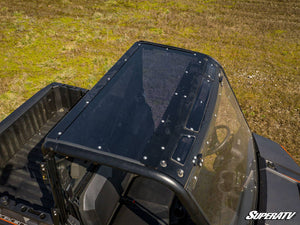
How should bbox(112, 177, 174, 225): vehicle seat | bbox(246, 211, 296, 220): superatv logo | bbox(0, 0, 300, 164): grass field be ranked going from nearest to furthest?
bbox(246, 211, 296, 220): superatv logo → bbox(112, 177, 174, 225): vehicle seat → bbox(0, 0, 300, 164): grass field

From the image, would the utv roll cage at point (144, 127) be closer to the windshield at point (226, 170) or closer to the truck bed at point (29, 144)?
the windshield at point (226, 170)

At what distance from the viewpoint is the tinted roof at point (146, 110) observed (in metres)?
1.90

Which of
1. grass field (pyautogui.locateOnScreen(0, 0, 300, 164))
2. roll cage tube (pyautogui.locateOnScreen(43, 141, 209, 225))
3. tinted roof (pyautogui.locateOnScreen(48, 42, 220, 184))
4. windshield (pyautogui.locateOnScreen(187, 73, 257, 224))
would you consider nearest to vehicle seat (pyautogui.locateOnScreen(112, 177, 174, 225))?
windshield (pyautogui.locateOnScreen(187, 73, 257, 224))

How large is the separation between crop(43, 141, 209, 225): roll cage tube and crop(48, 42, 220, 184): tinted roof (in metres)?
0.05

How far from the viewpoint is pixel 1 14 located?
11.1 metres

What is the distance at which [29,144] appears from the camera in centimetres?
390

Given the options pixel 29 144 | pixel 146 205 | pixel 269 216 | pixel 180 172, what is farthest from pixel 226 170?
pixel 29 144

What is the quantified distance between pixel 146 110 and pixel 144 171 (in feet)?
1.94

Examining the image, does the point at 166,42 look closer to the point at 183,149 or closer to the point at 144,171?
the point at 183,149

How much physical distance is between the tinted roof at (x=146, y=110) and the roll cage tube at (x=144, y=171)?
0.05 metres

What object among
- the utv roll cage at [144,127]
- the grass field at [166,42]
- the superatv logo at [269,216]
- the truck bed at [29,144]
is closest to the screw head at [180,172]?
the utv roll cage at [144,127]

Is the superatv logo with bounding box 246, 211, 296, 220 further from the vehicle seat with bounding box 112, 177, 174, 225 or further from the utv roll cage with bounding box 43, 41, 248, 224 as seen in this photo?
the vehicle seat with bounding box 112, 177, 174, 225

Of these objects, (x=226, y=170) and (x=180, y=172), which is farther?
(x=226, y=170)

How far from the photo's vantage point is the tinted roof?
1896 millimetres
